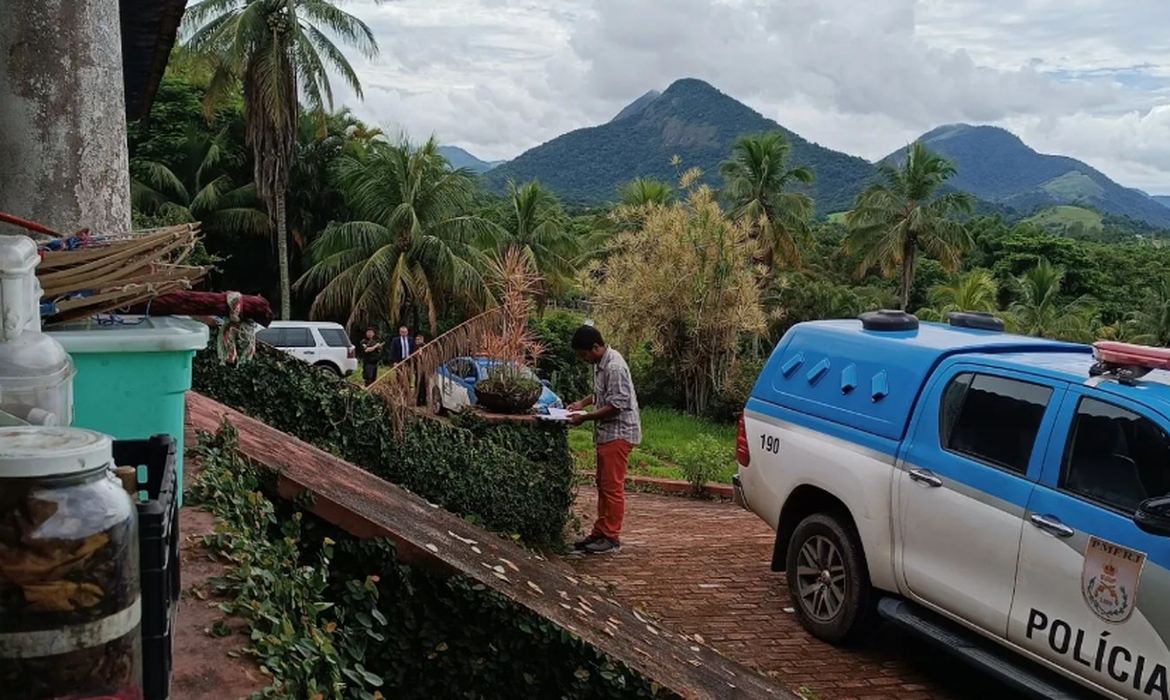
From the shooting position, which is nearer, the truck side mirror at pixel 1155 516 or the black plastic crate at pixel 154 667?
the black plastic crate at pixel 154 667

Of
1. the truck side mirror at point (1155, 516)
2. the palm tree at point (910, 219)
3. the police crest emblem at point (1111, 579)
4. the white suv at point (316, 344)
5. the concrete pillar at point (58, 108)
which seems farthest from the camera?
the palm tree at point (910, 219)

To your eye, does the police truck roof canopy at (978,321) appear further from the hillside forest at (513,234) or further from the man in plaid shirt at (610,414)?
the hillside forest at (513,234)

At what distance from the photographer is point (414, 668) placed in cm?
342

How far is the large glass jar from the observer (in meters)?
1.37

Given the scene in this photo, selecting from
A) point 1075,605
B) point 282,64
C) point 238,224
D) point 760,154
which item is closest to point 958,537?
point 1075,605

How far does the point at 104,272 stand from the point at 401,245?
3049cm

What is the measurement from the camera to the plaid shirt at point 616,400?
788 centimetres

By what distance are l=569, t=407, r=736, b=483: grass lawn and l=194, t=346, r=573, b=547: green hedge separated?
394cm

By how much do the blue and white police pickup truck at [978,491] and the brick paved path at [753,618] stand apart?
280 mm

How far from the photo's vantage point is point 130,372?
279cm

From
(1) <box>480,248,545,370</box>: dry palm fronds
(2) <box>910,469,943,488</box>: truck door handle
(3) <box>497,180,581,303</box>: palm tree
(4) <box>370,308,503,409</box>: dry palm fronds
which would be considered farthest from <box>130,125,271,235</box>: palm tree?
(2) <box>910,469,943,488</box>: truck door handle

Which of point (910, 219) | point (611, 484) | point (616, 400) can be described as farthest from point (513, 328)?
point (910, 219)

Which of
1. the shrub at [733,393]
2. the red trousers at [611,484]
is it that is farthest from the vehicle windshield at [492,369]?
the shrub at [733,393]

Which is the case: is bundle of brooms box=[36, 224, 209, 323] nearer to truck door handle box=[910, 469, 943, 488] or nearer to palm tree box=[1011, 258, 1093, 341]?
truck door handle box=[910, 469, 943, 488]
